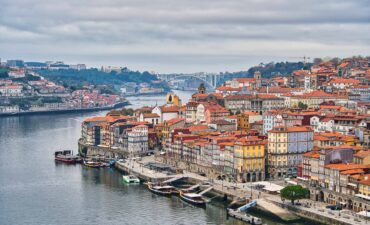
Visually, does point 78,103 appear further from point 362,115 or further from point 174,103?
point 362,115

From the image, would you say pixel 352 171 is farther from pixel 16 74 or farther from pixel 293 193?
pixel 16 74

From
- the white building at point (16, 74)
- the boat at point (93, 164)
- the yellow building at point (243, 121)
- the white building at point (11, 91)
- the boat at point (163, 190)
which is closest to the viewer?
the boat at point (163, 190)

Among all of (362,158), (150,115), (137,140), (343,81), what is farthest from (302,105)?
(362,158)

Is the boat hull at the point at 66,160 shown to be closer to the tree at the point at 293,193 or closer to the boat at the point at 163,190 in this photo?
the boat at the point at 163,190

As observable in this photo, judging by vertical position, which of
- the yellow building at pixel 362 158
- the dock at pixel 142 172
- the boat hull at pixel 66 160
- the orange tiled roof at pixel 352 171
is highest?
the yellow building at pixel 362 158

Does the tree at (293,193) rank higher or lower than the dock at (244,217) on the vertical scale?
higher

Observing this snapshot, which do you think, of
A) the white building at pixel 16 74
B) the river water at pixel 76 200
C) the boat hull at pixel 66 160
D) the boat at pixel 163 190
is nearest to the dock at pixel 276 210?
the river water at pixel 76 200

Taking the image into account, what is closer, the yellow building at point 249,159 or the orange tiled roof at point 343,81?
the yellow building at point 249,159
